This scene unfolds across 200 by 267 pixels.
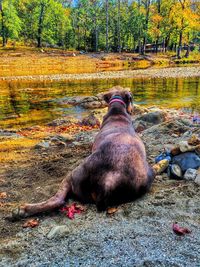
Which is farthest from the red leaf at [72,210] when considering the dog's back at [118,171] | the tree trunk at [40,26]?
the tree trunk at [40,26]

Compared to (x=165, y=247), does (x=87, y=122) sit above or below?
below

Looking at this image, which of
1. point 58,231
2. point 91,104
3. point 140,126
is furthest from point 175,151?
point 91,104

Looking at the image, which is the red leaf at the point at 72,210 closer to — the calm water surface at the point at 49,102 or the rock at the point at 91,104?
the calm water surface at the point at 49,102

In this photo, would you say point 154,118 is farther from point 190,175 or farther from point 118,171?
point 118,171

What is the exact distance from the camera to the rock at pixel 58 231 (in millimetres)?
4436

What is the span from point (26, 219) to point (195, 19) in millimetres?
67544

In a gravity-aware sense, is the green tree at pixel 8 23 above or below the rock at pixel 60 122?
above

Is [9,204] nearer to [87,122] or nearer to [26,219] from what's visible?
[26,219]

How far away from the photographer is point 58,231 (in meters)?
4.50

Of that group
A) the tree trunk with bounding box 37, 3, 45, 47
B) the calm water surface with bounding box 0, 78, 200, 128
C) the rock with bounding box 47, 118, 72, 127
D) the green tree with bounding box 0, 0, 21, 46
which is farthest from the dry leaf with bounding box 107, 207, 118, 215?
the tree trunk with bounding box 37, 3, 45, 47

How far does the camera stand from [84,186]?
531cm

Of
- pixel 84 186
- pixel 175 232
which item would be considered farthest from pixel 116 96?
pixel 175 232

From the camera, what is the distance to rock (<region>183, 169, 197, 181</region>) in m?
5.86

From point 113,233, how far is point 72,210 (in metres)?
0.92
